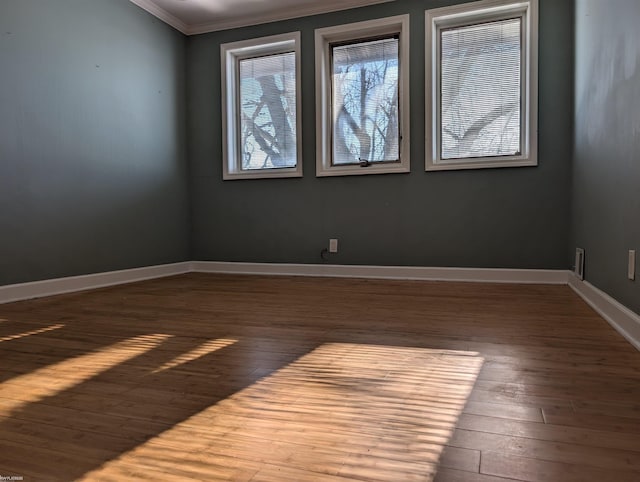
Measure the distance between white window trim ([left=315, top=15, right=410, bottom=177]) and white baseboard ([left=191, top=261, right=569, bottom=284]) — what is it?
34.1 inches

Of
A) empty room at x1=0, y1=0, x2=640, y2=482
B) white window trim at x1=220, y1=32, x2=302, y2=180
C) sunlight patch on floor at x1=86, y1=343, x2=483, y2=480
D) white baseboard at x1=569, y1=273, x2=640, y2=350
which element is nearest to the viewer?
sunlight patch on floor at x1=86, y1=343, x2=483, y2=480

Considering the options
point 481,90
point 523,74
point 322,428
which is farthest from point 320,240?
point 322,428

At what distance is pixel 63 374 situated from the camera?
1.40 meters

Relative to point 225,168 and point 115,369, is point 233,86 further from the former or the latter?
point 115,369

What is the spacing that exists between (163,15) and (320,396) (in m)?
4.11

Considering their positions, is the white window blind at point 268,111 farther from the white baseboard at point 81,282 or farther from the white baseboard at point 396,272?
the white baseboard at point 81,282

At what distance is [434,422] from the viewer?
103 centimetres

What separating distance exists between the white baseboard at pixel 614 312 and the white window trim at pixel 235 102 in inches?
99.2

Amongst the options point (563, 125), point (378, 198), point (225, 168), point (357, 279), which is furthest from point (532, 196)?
point (225, 168)

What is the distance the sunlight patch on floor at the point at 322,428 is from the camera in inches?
33.1

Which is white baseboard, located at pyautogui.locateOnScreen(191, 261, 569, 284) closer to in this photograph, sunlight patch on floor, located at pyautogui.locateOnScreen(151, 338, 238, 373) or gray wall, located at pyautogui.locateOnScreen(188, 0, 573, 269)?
gray wall, located at pyautogui.locateOnScreen(188, 0, 573, 269)

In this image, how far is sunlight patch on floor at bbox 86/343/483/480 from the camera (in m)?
0.84

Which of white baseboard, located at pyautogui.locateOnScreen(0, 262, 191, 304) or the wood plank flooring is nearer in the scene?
the wood plank flooring

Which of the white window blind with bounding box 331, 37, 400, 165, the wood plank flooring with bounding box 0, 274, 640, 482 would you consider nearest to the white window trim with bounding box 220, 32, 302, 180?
the white window blind with bounding box 331, 37, 400, 165
